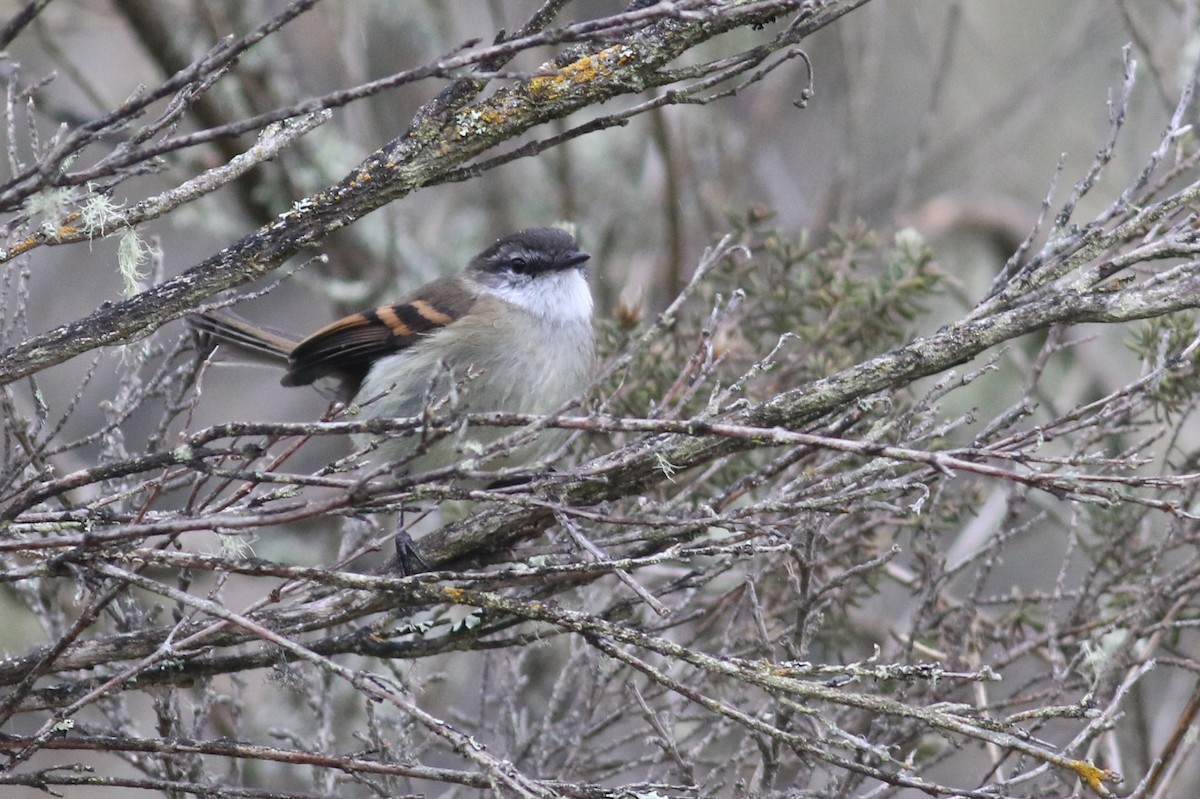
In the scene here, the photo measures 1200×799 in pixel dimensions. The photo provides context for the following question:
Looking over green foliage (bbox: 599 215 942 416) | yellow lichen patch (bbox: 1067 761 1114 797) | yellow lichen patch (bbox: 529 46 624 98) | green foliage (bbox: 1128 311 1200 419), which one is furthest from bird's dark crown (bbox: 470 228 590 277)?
yellow lichen patch (bbox: 1067 761 1114 797)

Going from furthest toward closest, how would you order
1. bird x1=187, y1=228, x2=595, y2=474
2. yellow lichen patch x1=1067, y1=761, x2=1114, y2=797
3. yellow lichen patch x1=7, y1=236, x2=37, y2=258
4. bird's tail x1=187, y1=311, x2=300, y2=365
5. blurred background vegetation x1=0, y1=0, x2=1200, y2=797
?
bird's tail x1=187, y1=311, x2=300, y2=365
bird x1=187, y1=228, x2=595, y2=474
blurred background vegetation x1=0, y1=0, x2=1200, y2=797
yellow lichen patch x1=7, y1=236, x2=37, y2=258
yellow lichen patch x1=1067, y1=761, x2=1114, y2=797

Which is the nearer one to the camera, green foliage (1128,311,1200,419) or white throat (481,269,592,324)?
green foliage (1128,311,1200,419)

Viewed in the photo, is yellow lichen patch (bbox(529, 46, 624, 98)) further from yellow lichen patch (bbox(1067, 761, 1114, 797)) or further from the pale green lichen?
yellow lichen patch (bbox(1067, 761, 1114, 797))

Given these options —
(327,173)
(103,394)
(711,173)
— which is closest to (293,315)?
(103,394)

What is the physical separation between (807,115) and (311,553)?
18.8ft

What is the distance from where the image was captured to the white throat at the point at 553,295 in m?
4.86

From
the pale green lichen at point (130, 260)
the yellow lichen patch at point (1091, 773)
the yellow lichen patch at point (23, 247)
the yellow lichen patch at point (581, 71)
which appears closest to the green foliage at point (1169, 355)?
the yellow lichen patch at point (1091, 773)

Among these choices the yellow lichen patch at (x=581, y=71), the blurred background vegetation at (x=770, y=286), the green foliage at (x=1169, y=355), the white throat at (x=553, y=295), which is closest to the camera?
the yellow lichen patch at (x=581, y=71)

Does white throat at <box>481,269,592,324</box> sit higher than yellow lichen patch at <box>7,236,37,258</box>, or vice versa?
white throat at <box>481,269,592,324</box>

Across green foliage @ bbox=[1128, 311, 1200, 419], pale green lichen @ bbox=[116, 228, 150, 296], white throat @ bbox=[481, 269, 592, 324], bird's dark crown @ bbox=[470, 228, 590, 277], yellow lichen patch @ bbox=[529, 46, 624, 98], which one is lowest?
green foliage @ bbox=[1128, 311, 1200, 419]

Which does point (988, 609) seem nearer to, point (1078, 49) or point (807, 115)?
point (1078, 49)

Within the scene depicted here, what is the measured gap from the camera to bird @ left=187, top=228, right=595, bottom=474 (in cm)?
453

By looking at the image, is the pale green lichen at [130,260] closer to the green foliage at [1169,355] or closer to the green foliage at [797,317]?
the green foliage at [797,317]

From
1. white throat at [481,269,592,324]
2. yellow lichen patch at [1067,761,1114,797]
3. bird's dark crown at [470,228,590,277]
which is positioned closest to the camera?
yellow lichen patch at [1067,761,1114,797]
